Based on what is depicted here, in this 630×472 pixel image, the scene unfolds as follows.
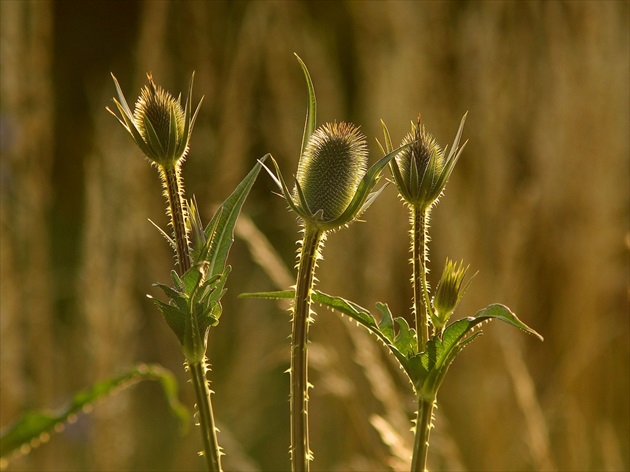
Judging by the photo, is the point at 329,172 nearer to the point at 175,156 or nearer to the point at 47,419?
the point at 175,156

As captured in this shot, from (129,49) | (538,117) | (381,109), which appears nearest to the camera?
(381,109)

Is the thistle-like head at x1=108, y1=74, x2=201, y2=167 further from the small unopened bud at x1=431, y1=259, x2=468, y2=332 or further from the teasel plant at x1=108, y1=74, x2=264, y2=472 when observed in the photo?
the small unopened bud at x1=431, y1=259, x2=468, y2=332

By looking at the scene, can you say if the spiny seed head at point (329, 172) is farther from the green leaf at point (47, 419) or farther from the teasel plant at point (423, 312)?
the green leaf at point (47, 419)

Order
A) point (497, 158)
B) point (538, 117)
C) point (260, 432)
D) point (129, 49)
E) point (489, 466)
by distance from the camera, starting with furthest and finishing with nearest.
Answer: point (129, 49), point (260, 432), point (538, 117), point (497, 158), point (489, 466)

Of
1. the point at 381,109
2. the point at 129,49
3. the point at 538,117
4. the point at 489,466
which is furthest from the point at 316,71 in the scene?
the point at 129,49

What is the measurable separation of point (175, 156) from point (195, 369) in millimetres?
128

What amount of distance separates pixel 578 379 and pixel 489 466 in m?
0.37

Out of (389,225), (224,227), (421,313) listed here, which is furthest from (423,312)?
(389,225)

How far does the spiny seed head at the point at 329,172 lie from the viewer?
0.50m

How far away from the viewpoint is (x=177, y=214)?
1.63 feet

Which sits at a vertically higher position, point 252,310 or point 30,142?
point 30,142

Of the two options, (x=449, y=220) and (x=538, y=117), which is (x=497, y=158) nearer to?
(x=449, y=220)

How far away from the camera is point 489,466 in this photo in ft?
5.15

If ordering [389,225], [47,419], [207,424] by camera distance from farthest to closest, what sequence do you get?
[389,225] < [47,419] < [207,424]
